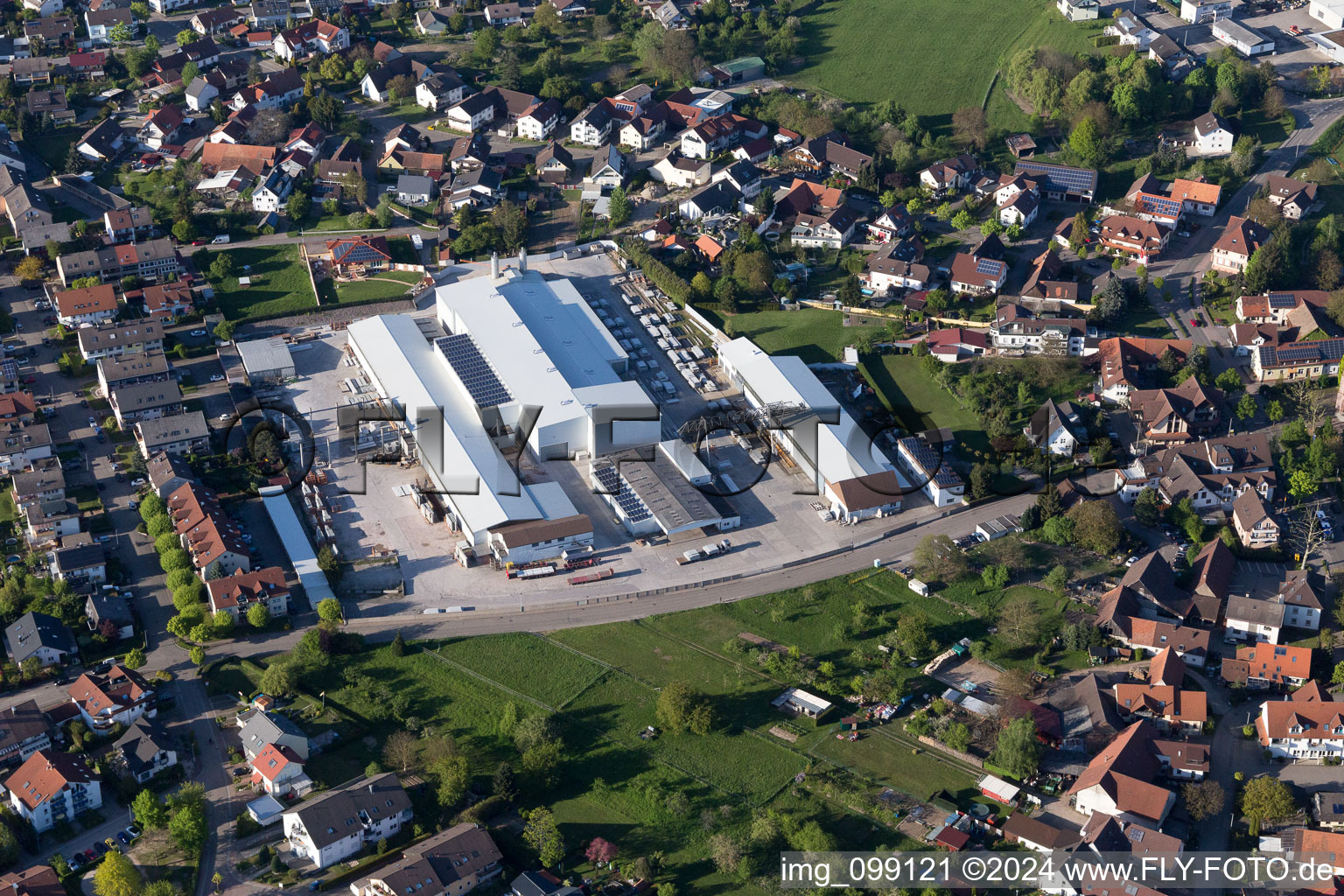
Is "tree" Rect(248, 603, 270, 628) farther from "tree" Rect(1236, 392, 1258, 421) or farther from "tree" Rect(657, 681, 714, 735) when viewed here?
"tree" Rect(1236, 392, 1258, 421)

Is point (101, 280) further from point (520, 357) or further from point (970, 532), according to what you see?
point (970, 532)

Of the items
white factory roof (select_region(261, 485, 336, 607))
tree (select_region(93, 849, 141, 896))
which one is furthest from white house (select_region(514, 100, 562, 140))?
tree (select_region(93, 849, 141, 896))

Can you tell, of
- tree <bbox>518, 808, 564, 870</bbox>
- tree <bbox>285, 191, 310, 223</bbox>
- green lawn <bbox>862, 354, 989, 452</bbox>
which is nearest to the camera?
tree <bbox>518, 808, 564, 870</bbox>

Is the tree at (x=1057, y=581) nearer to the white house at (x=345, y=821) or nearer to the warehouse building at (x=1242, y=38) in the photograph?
the white house at (x=345, y=821)

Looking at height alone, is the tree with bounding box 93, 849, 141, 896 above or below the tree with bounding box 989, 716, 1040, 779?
above

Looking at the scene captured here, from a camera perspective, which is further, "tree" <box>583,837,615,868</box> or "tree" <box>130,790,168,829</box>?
"tree" <box>130,790,168,829</box>

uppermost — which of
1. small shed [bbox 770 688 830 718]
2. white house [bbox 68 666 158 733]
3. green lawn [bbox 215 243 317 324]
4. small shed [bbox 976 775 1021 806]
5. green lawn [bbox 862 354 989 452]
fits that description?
green lawn [bbox 215 243 317 324]

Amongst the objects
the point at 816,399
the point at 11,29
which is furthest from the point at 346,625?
the point at 11,29
